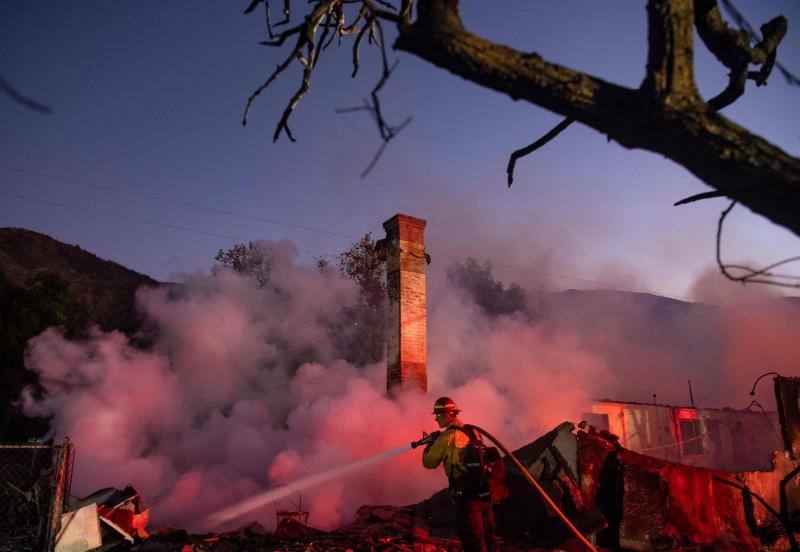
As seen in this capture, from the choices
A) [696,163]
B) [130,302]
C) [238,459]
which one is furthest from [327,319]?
[696,163]

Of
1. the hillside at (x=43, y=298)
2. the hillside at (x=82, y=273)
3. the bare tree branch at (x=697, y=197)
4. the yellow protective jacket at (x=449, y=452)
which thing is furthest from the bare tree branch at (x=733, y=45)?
the hillside at (x=82, y=273)

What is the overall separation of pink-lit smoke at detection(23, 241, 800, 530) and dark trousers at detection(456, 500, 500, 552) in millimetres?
4647

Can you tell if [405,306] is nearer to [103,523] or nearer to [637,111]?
[103,523]

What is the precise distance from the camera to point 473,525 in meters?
5.43

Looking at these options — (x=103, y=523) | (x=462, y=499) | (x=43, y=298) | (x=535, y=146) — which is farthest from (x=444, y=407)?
(x=43, y=298)

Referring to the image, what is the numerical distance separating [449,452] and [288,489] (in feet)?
18.3

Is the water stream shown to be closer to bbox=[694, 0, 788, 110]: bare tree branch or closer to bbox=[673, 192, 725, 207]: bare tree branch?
bbox=[673, 192, 725, 207]: bare tree branch

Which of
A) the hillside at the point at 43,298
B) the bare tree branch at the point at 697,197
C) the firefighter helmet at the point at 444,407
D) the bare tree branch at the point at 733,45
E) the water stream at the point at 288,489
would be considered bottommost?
the water stream at the point at 288,489

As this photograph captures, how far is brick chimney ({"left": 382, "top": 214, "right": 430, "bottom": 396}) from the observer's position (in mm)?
11180

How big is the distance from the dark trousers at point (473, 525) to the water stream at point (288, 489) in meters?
4.44

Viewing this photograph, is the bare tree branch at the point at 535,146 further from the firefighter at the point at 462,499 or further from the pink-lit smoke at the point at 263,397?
the pink-lit smoke at the point at 263,397

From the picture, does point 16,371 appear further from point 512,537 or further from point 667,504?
point 667,504

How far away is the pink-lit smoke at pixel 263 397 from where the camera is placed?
10719 millimetres

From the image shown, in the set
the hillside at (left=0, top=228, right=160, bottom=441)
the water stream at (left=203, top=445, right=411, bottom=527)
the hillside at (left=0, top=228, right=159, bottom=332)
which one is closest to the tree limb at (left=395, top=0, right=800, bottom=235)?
the water stream at (left=203, top=445, right=411, bottom=527)
